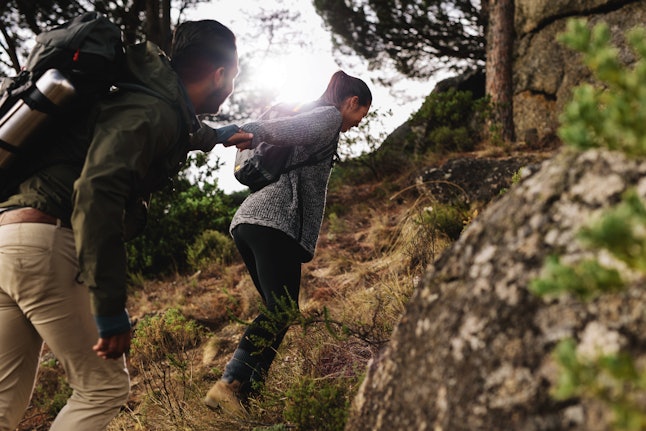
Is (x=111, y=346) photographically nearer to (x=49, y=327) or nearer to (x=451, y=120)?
(x=49, y=327)

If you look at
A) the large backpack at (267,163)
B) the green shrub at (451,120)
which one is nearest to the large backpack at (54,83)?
the large backpack at (267,163)

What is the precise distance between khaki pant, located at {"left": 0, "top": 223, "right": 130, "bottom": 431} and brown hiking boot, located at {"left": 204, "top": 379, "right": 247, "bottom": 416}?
62 cm

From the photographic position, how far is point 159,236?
681 centimetres

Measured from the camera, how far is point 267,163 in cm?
248

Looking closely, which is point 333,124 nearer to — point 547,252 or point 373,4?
point 547,252

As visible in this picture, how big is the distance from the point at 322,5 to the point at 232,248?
667 cm

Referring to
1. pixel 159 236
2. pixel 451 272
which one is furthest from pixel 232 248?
pixel 451 272

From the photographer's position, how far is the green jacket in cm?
152

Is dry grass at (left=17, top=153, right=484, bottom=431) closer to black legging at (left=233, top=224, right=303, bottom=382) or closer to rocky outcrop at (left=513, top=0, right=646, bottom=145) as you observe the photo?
black legging at (left=233, top=224, right=303, bottom=382)

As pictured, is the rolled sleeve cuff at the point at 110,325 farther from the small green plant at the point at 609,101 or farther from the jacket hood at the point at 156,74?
the small green plant at the point at 609,101

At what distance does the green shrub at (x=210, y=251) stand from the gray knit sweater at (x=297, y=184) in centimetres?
414

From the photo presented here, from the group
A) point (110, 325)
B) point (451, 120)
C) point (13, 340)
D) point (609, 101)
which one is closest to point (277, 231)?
point (110, 325)

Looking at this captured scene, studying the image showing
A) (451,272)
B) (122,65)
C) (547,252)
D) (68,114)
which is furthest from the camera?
(122,65)

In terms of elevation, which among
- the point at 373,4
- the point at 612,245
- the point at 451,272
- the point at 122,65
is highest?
the point at 373,4
